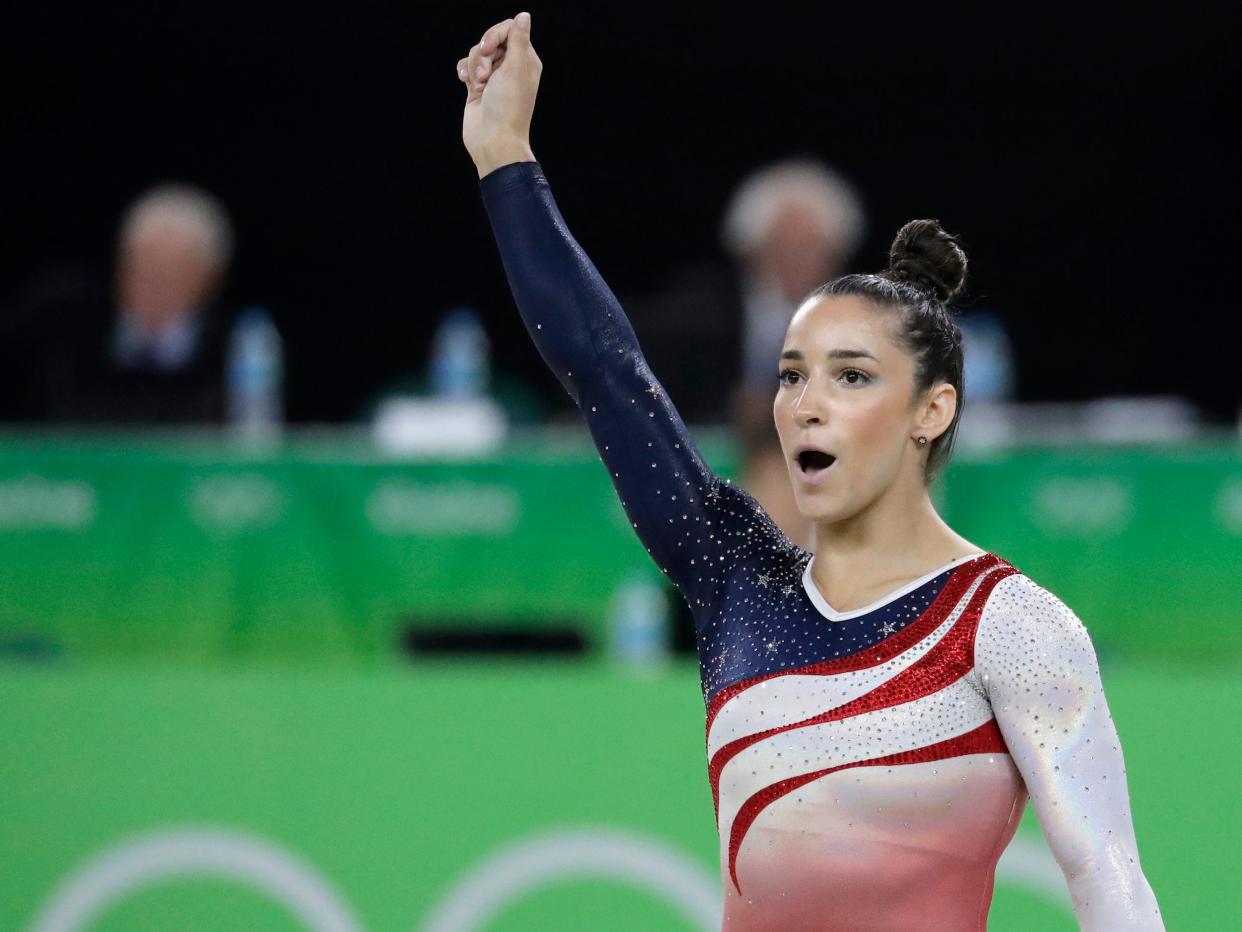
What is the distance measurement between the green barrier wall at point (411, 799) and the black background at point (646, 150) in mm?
3193

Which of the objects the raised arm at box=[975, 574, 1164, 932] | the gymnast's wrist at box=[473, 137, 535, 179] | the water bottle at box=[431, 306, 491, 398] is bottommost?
the raised arm at box=[975, 574, 1164, 932]

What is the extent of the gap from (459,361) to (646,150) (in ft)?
5.42

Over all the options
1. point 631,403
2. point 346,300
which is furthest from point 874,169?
point 631,403

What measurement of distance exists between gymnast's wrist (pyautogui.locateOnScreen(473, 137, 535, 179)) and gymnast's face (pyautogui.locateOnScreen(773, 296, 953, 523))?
45cm

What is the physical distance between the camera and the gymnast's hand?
2.29 metres

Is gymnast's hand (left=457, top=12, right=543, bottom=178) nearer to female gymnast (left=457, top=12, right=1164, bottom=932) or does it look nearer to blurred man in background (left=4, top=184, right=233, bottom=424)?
female gymnast (left=457, top=12, right=1164, bottom=932)

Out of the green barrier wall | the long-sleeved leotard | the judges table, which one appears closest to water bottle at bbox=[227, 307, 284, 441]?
the judges table

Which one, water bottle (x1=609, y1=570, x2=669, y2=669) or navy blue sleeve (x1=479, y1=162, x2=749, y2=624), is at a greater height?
water bottle (x1=609, y1=570, x2=669, y2=669)

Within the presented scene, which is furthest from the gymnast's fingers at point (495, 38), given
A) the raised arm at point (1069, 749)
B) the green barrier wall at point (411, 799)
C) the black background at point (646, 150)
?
the black background at point (646, 150)

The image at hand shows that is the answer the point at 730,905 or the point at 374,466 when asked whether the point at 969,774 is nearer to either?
the point at 730,905

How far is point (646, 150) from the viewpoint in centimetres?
723

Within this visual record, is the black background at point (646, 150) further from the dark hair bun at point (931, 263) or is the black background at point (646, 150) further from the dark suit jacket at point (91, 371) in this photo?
the dark hair bun at point (931, 263)

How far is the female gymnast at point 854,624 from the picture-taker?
204 centimetres

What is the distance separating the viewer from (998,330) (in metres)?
6.97
